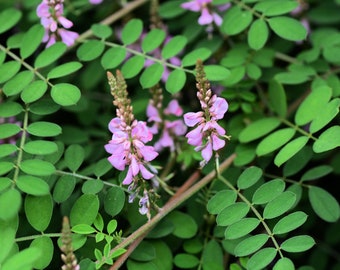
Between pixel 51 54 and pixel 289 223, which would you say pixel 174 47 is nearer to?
pixel 51 54

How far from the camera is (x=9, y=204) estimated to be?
1436 mm

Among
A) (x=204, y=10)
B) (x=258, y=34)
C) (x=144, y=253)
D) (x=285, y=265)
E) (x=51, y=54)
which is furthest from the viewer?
(x=204, y=10)

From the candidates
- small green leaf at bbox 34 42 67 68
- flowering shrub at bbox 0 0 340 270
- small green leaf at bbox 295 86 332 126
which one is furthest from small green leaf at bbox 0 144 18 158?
small green leaf at bbox 295 86 332 126

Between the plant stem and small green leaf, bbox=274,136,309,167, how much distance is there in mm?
232

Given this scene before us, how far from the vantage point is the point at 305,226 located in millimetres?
2270

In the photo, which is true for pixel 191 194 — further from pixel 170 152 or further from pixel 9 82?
pixel 9 82

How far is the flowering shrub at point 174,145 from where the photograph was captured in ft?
5.16

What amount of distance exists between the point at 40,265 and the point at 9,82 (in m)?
0.62

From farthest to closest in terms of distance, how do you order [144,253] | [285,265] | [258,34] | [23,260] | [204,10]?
[204,10] → [258,34] → [144,253] → [285,265] → [23,260]

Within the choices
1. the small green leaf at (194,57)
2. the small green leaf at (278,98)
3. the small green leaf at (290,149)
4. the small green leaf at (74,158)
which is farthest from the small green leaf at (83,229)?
the small green leaf at (278,98)

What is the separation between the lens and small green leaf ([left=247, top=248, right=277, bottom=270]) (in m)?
1.50

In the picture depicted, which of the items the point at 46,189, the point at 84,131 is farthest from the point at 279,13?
the point at 46,189

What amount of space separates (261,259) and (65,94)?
29.4 inches

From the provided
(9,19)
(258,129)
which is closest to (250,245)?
(258,129)
